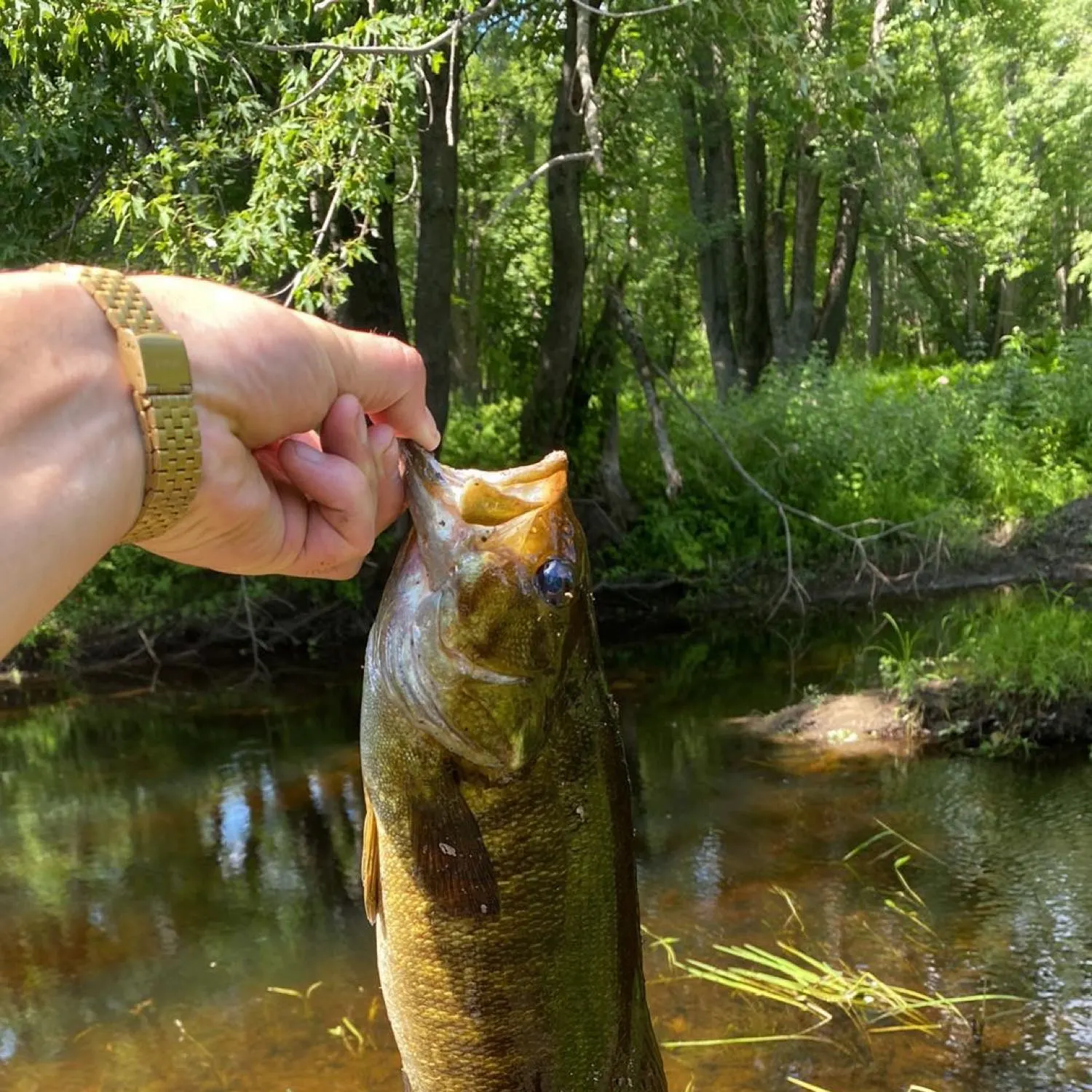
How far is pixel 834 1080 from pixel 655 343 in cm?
1208

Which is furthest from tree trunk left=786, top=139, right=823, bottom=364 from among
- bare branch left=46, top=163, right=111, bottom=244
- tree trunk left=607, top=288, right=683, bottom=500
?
bare branch left=46, top=163, right=111, bottom=244

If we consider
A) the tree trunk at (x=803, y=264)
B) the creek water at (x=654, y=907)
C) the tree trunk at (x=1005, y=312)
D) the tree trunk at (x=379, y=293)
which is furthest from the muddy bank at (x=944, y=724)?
the tree trunk at (x=1005, y=312)

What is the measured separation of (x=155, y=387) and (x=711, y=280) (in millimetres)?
21260

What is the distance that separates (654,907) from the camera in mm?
6184

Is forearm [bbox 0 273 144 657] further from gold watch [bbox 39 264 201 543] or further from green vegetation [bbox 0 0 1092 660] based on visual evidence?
green vegetation [bbox 0 0 1092 660]

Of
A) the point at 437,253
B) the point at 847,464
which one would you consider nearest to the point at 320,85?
the point at 437,253

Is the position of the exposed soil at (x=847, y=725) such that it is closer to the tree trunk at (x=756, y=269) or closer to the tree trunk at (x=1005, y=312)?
the tree trunk at (x=756, y=269)

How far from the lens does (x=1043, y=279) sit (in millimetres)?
36406

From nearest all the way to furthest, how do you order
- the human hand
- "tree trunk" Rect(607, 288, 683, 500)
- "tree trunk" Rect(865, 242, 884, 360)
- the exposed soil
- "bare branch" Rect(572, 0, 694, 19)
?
the human hand
"bare branch" Rect(572, 0, 694, 19)
the exposed soil
"tree trunk" Rect(607, 288, 683, 500)
"tree trunk" Rect(865, 242, 884, 360)

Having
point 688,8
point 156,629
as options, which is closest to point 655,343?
point 688,8

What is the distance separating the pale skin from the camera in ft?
4.38

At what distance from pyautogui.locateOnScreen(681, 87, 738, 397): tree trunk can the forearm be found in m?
19.2

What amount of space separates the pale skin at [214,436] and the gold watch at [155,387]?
18 mm

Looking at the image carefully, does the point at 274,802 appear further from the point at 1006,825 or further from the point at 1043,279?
the point at 1043,279
